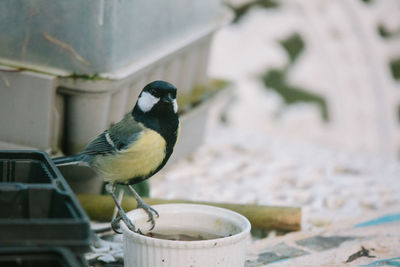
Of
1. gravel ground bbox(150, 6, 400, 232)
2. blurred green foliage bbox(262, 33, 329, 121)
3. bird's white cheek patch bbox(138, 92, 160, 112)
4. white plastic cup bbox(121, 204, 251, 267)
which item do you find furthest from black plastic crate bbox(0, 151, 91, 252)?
blurred green foliage bbox(262, 33, 329, 121)

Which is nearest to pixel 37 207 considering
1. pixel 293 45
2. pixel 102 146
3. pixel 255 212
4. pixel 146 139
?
pixel 146 139

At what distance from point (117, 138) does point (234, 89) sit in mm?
2430

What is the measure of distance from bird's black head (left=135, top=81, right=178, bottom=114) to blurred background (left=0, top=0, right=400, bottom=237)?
404 millimetres

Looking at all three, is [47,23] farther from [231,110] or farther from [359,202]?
[231,110]

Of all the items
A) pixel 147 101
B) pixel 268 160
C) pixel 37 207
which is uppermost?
pixel 147 101

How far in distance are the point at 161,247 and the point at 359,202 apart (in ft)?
5.22

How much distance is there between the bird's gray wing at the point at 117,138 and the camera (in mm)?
2336

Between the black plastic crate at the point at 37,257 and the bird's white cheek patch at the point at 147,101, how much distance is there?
33.5 inches

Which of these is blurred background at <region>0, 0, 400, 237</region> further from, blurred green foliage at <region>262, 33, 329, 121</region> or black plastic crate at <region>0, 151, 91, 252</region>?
black plastic crate at <region>0, 151, 91, 252</region>

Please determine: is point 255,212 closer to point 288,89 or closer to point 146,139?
point 146,139

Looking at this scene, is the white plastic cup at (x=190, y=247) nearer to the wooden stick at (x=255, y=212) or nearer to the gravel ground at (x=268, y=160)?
the wooden stick at (x=255, y=212)

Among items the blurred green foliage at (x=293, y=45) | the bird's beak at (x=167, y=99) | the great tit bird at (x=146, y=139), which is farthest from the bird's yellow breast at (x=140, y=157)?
the blurred green foliage at (x=293, y=45)

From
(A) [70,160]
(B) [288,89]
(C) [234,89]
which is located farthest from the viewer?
(B) [288,89]

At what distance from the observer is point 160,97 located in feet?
7.53
